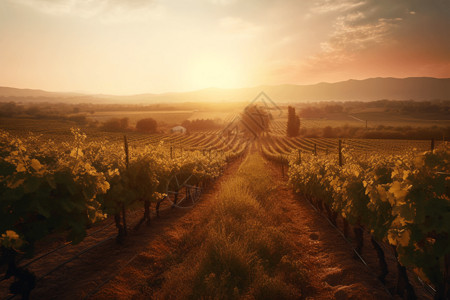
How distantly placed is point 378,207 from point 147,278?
5.71 metres

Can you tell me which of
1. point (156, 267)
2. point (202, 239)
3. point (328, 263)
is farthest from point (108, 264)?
Result: point (328, 263)

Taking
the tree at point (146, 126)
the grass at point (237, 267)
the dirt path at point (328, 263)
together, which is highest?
the tree at point (146, 126)

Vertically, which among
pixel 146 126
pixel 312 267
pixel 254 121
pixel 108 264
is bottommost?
pixel 312 267

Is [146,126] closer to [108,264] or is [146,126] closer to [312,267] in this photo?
→ [108,264]

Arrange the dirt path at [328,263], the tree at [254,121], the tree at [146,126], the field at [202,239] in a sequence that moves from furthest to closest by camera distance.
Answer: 1. the tree at [254,121]
2. the tree at [146,126]
3. the dirt path at [328,263]
4. the field at [202,239]

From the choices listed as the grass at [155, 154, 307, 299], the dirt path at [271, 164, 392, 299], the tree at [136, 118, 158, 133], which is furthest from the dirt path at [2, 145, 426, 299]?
the tree at [136, 118, 158, 133]

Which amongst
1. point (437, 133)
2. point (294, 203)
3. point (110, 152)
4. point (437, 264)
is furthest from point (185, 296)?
point (437, 133)

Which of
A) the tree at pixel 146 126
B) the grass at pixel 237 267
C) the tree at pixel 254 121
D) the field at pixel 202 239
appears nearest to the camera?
Result: the field at pixel 202 239

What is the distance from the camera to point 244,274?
5758 millimetres

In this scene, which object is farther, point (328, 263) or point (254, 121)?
point (254, 121)

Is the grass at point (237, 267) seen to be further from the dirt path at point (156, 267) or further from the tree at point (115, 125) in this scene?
the tree at point (115, 125)

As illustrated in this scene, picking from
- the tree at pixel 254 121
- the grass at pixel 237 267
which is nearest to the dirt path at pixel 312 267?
the grass at pixel 237 267

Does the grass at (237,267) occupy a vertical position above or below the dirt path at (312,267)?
above

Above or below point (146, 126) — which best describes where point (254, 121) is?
above
